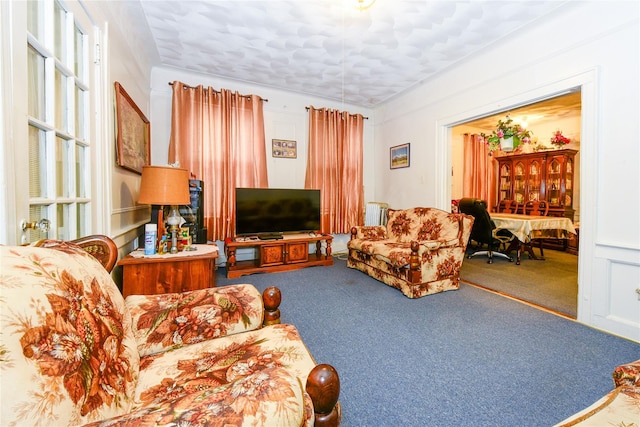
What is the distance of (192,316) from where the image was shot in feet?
3.79

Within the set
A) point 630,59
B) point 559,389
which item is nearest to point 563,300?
point 559,389

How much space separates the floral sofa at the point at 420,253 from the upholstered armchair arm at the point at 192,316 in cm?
183

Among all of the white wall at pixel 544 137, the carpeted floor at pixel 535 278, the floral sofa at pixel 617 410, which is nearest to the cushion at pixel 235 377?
the floral sofa at pixel 617 410

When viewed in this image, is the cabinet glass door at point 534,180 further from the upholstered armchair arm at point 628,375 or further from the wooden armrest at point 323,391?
the wooden armrest at point 323,391

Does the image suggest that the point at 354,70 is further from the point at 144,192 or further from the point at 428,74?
the point at 144,192

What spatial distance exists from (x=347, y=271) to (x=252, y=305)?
8.25 ft

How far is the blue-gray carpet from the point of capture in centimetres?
132

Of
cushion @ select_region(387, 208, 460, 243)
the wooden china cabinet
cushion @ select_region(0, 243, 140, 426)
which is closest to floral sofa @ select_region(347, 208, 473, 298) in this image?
cushion @ select_region(387, 208, 460, 243)

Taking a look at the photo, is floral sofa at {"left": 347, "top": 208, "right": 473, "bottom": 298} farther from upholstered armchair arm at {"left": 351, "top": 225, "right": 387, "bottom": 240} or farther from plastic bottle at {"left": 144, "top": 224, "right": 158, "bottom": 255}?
plastic bottle at {"left": 144, "top": 224, "right": 158, "bottom": 255}

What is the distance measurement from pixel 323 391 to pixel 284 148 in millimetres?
3877

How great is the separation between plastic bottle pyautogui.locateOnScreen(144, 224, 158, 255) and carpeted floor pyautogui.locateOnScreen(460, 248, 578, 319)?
3.33 meters

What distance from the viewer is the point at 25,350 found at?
1.71 ft

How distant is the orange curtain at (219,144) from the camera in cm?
349

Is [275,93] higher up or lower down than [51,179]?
higher up
